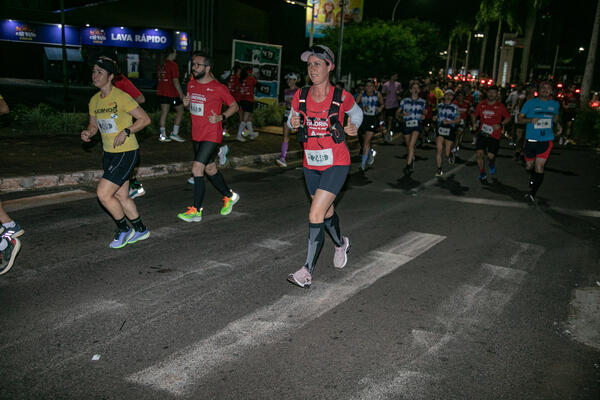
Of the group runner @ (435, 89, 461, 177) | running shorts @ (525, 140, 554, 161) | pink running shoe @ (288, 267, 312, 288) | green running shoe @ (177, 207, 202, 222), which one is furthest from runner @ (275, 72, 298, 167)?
pink running shoe @ (288, 267, 312, 288)

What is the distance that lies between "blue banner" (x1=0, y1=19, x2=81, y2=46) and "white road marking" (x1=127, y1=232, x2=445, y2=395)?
40.3 metres

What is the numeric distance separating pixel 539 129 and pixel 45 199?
8563 millimetres

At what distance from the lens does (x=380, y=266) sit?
5.36 metres

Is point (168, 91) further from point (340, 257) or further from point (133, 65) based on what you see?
point (133, 65)

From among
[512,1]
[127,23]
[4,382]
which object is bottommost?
[4,382]

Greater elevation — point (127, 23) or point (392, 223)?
point (127, 23)

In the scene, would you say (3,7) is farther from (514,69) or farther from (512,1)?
(514,69)

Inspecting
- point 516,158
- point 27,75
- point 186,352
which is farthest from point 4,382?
point 27,75

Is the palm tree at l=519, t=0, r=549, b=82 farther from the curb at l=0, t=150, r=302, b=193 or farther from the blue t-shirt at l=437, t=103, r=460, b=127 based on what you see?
the curb at l=0, t=150, r=302, b=193

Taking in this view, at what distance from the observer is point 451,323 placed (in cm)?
406

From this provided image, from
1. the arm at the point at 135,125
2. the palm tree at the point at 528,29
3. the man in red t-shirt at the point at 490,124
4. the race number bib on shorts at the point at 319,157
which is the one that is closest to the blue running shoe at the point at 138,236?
the arm at the point at 135,125

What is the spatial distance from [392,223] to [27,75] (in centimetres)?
4375

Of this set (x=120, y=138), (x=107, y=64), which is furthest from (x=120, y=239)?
(x=107, y=64)

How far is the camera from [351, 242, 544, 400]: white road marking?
10.3ft
